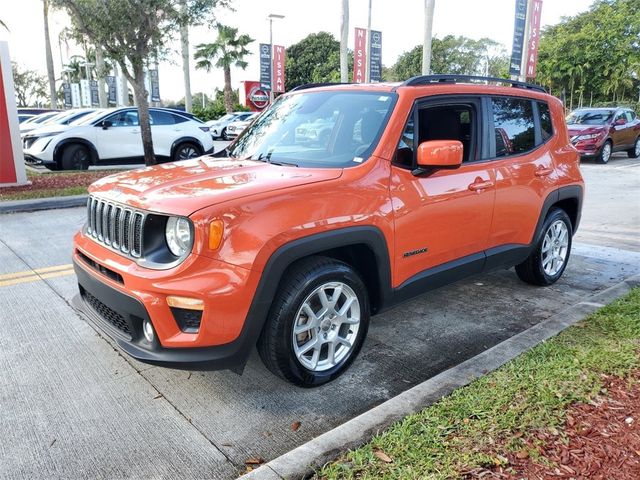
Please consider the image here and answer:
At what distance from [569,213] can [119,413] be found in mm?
4510

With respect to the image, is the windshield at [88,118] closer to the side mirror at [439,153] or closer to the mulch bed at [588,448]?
the side mirror at [439,153]

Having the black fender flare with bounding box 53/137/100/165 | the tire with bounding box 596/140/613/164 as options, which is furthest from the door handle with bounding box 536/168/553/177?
the tire with bounding box 596/140/613/164

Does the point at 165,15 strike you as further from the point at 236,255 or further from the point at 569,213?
the point at 236,255

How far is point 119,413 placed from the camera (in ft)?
9.68

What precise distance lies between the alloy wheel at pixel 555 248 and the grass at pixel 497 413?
1.38 metres

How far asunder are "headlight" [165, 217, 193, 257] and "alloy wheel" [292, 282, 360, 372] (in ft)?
2.39

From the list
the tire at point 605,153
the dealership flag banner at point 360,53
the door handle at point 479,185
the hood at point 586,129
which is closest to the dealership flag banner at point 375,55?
the dealership flag banner at point 360,53

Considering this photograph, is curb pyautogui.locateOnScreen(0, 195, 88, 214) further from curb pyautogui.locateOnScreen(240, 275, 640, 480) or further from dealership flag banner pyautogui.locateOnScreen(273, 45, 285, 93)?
dealership flag banner pyautogui.locateOnScreen(273, 45, 285, 93)

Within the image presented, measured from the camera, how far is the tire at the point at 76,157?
493 inches

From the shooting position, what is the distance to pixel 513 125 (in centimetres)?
443

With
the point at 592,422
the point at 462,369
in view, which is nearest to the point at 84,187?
the point at 462,369

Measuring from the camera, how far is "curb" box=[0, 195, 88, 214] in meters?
8.38

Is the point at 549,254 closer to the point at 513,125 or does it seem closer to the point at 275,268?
the point at 513,125

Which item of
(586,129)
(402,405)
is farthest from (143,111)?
(586,129)
